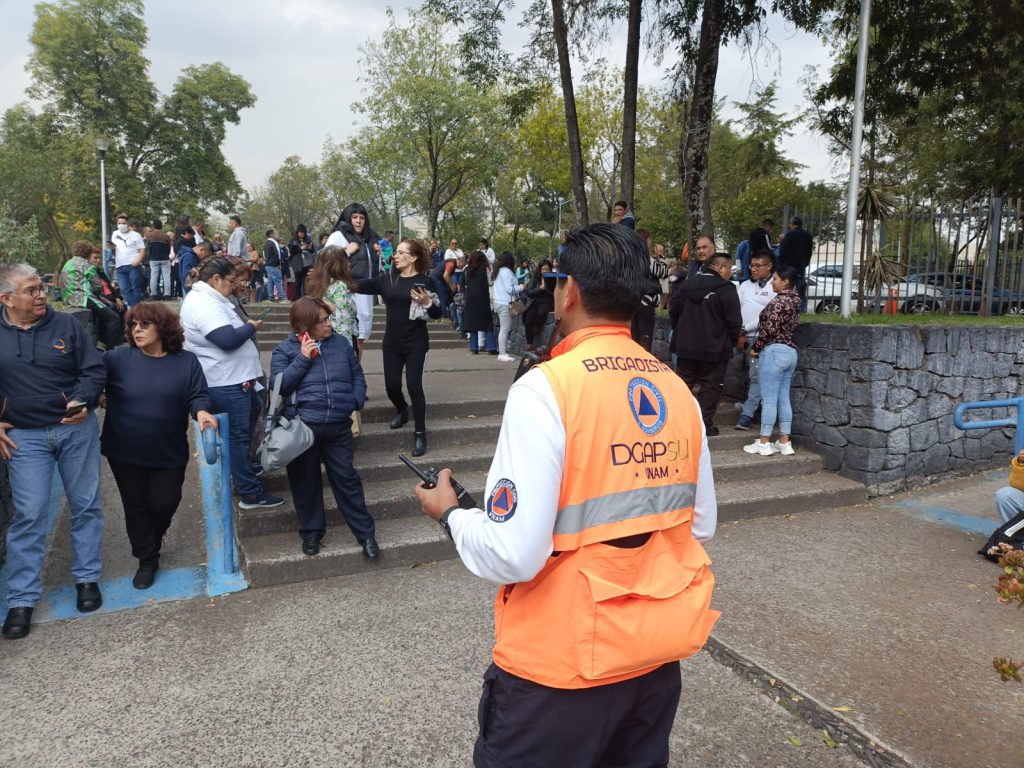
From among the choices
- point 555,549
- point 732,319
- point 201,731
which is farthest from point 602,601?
point 732,319

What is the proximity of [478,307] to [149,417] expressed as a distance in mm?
7516

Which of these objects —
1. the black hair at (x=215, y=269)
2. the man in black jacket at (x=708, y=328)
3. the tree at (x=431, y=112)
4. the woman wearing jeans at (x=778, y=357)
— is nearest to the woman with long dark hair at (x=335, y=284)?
the black hair at (x=215, y=269)

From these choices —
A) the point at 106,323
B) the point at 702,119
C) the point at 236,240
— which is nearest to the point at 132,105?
the point at 236,240

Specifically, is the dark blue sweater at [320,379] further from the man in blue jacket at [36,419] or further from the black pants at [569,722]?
the black pants at [569,722]

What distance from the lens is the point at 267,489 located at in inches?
202

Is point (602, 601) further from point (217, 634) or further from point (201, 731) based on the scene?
point (217, 634)

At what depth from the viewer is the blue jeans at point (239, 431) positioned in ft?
15.5

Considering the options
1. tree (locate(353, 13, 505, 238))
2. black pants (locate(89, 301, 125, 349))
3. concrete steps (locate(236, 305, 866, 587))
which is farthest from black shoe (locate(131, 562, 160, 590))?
tree (locate(353, 13, 505, 238))

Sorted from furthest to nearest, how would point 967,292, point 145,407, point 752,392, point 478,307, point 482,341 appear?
point 482,341
point 478,307
point 967,292
point 752,392
point 145,407

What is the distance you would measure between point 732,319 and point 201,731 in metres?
→ 5.37

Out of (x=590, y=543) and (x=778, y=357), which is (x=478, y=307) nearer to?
(x=778, y=357)

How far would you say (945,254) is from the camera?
24.9 feet

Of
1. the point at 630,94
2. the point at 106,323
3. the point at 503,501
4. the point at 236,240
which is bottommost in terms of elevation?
the point at 503,501

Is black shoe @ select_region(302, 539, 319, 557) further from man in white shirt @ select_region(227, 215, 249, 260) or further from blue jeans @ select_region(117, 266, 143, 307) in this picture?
man in white shirt @ select_region(227, 215, 249, 260)
